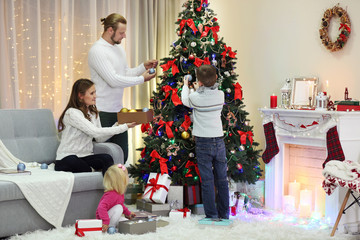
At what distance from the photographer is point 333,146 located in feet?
13.1

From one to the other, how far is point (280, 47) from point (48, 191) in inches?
110

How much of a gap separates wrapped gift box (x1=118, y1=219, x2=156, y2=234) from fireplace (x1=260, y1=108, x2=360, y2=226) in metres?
1.43

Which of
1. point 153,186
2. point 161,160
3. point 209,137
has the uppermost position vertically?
point 209,137

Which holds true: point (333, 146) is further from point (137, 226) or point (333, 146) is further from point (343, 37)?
point (137, 226)

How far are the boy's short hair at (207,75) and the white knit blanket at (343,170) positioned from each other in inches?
44.0

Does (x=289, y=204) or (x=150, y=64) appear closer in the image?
(x=289, y=204)

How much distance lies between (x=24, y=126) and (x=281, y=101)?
245 centimetres

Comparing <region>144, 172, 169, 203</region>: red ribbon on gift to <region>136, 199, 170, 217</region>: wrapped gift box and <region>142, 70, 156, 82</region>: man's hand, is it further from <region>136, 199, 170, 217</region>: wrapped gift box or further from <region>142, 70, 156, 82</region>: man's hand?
<region>142, 70, 156, 82</region>: man's hand

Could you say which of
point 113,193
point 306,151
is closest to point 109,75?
point 113,193

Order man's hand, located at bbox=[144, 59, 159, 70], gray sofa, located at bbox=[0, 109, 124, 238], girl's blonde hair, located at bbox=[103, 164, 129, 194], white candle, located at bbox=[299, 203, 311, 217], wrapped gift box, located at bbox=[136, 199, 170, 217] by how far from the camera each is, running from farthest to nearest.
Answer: man's hand, located at bbox=[144, 59, 159, 70] < white candle, located at bbox=[299, 203, 311, 217] < wrapped gift box, located at bbox=[136, 199, 170, 217] < girl's blonde hair, located at bbox=[103, 164, 129, 194] < gray sofa, located at bbox=[0, 109, 124, 238]

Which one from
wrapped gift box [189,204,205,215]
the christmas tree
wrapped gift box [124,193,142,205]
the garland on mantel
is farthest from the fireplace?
wrapped gift box [124,193,142,205]

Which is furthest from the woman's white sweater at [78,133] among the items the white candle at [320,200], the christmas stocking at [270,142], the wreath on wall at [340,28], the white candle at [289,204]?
the wreath on wall at [340,28]

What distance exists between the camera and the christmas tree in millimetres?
4441

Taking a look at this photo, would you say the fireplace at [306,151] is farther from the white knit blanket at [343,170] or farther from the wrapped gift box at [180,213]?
the wrapped gift box at [180,213]
